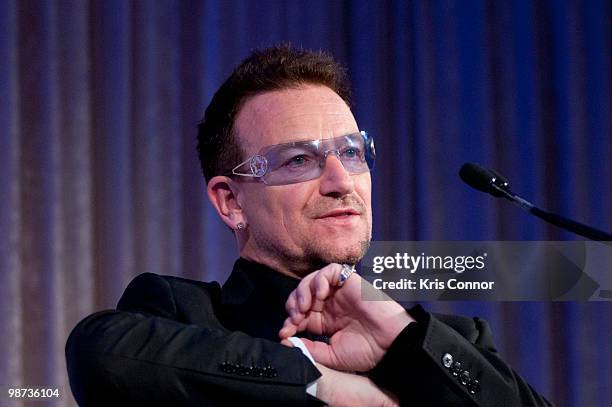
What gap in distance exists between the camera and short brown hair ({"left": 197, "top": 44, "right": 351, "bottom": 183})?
2033 mm

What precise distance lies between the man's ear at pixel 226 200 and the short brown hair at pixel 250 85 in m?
0.03

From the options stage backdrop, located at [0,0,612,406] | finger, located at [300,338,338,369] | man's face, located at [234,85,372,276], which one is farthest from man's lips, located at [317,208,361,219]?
stage backdrop, located at [0,0,612,406]

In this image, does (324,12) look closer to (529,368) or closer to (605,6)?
(605,6)

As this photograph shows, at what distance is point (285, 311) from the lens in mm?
1826

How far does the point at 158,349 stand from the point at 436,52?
222 centimetres

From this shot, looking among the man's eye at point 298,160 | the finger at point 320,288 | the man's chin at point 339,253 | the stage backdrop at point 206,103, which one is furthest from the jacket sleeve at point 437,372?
the stage backdrop at point 206,103

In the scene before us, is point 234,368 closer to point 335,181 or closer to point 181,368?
point 181,368

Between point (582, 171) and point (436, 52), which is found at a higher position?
point (436, 52)

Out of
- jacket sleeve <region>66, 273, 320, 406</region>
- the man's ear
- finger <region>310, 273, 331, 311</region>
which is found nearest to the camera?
jacket sleeve <region>66, 273, 320, 406</region>

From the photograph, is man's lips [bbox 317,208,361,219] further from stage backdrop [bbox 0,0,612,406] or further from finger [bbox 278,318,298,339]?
stage backdrop [bbox 0,0,612,406]

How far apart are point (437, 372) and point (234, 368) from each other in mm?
355

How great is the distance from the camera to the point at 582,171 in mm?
3311

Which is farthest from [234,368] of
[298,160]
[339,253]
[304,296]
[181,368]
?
[298,160]

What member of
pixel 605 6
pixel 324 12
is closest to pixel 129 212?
pixel 324 12
